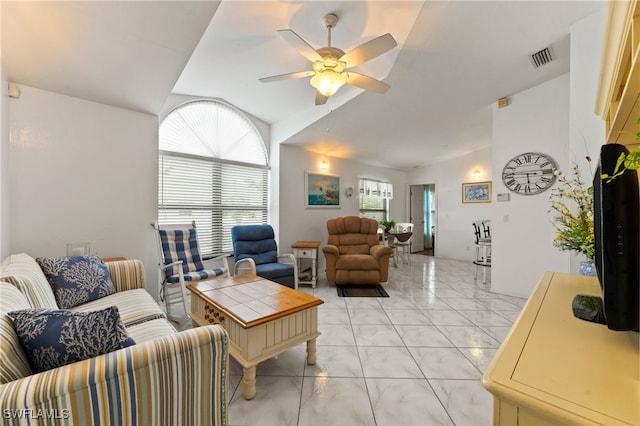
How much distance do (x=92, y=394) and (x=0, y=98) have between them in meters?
2.48

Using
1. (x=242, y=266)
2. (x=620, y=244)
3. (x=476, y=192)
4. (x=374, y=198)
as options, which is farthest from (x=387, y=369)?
(x=476, y=192)

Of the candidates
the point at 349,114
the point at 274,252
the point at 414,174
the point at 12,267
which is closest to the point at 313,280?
the point at 274,252

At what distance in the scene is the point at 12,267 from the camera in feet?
4.95

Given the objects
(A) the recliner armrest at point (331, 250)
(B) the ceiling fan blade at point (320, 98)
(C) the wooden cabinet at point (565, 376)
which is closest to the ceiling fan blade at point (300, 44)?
(B) the ceiling fan blade at point (320, 98)

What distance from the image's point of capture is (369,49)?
1.83 meters

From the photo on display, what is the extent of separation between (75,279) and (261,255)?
80.1 inches

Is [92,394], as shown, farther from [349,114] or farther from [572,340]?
[349,114]

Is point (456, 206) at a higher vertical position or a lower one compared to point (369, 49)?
lower

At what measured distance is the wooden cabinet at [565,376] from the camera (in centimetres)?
51

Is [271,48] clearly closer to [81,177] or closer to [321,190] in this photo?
[81,177]

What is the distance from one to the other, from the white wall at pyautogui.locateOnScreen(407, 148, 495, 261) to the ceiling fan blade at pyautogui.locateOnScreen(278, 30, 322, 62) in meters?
5.28

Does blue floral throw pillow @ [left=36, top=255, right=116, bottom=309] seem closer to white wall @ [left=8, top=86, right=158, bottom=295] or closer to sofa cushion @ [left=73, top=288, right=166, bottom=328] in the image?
sofa cushion @ [left=73, top=288, right=166, bottom=328]

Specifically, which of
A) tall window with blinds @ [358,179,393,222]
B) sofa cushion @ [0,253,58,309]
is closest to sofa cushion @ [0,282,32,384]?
sofa cushion @ [0,253,58,309]

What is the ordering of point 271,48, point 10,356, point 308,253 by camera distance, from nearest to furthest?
1. point 10,356
2. point 271,48
3. point 308,253
